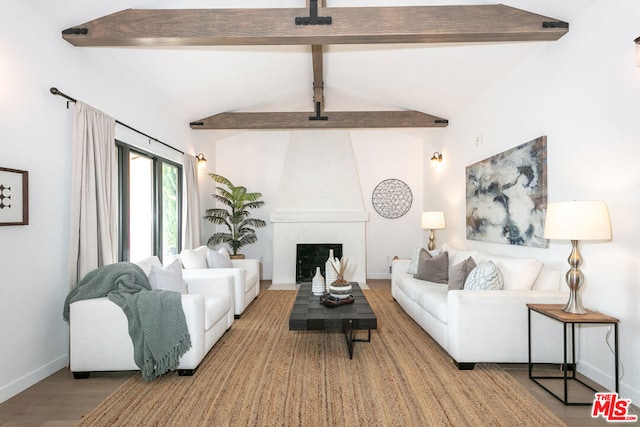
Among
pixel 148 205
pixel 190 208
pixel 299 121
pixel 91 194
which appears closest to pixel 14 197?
pixel 91 194

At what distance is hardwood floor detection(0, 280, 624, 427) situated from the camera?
88.6 inches

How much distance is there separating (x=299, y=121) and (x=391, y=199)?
2491 mm

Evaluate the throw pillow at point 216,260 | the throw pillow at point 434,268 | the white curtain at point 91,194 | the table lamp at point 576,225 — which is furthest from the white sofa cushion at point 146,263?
the table lamp at point 576,225

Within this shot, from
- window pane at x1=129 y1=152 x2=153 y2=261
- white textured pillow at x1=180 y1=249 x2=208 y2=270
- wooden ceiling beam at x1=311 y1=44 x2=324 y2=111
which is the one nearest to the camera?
wooden ceiling beam at x1=311 y1=44 x2=324 y2=111

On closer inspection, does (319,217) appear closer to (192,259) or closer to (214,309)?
(192,259)

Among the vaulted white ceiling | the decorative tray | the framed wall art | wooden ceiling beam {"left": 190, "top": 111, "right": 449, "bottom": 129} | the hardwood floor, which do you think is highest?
the vaulted white ceiling

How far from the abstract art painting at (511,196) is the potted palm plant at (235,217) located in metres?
3.80

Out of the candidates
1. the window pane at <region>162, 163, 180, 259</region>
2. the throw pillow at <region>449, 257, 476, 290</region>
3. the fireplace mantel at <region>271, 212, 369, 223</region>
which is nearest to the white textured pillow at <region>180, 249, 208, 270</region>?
the window pane at <region>162, 163, 180, 259</region>

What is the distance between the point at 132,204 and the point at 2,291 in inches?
78.5

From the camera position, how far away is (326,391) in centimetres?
258

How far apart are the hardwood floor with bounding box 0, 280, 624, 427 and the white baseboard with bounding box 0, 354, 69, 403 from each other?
4 centimetres

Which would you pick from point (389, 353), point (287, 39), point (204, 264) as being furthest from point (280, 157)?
point (389, 353)

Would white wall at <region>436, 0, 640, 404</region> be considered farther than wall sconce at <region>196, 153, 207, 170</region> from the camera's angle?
No

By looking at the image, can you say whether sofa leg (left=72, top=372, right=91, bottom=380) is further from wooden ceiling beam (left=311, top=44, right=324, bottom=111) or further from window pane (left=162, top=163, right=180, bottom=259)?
wooden ceiling beam (left=311, top=44, right=324, bottom=111)
